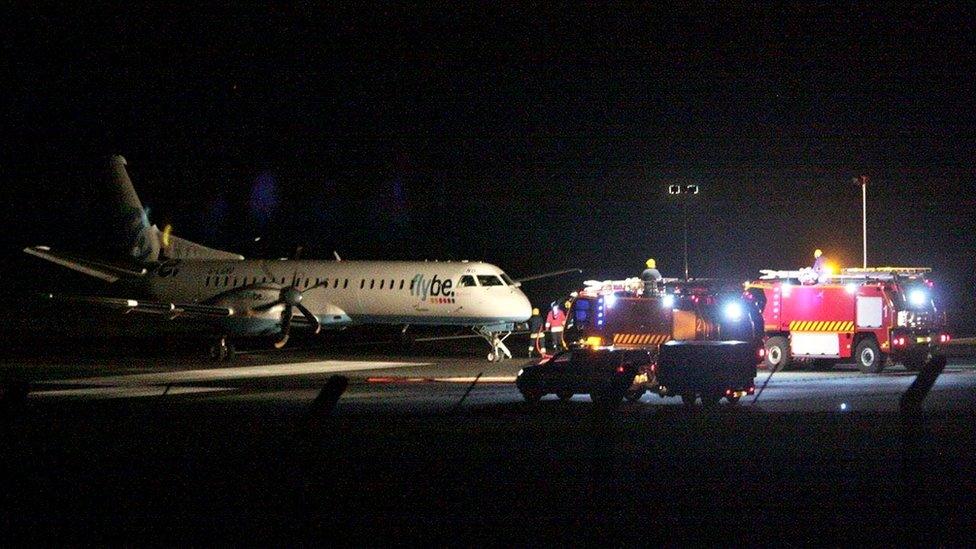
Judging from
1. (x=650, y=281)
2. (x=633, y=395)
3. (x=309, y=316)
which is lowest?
(x=633, y=395)

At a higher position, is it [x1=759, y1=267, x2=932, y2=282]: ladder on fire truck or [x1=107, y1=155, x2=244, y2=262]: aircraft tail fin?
[x1=107, y1=155, x2=244, y2=262]: aircraft tail fin

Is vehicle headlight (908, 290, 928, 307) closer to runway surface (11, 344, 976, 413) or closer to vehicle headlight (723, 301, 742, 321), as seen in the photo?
runway surface (11, 344, 976, 413)

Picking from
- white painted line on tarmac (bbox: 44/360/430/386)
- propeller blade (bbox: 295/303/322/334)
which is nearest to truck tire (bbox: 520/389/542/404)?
white painted line on tarmac (bbox: 44/360/430/386)

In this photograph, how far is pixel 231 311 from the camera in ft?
139

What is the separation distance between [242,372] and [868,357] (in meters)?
16.1

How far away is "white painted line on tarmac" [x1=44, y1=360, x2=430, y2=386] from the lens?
31.4m

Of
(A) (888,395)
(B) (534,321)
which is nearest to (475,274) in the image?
(B) (534,321)

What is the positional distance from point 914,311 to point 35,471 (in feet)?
77.1

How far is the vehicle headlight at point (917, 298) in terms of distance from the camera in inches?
1288

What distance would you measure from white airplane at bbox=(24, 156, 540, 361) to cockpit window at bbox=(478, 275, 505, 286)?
1.2 inches

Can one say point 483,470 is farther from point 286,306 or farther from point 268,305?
point 268,305

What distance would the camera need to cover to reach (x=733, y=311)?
27.8m

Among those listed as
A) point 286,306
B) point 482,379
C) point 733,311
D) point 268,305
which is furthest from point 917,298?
point 268,305

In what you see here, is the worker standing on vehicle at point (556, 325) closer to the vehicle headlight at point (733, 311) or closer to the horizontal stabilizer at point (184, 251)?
the vehicle headlight at point (733, 311)
